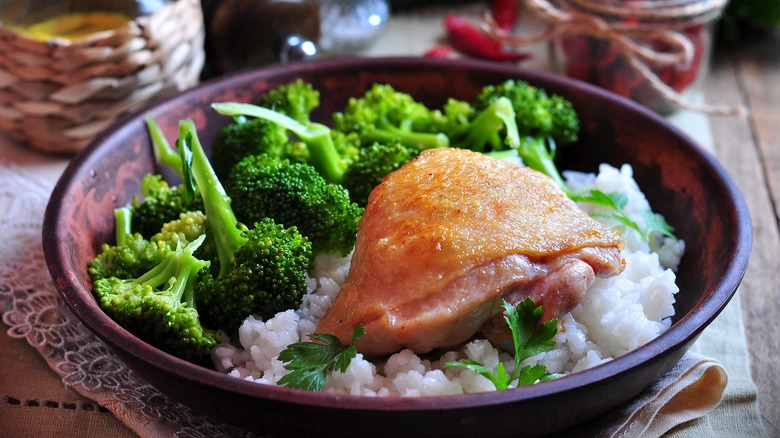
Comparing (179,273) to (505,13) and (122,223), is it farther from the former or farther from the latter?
(505,13)

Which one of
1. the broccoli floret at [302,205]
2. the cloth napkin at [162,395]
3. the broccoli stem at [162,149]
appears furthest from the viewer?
the broccoli stem at [162,149]

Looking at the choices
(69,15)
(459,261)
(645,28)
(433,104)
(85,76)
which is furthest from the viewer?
(645,28)

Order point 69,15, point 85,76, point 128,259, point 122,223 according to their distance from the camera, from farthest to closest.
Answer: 1. point 69,15
2. point 85,76
3. point 122,223
4. point 128,259

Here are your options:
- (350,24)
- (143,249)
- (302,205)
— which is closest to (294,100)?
(302,205)

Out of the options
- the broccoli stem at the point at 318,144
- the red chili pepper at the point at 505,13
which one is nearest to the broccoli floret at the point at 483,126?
the broccoli stem at the point at 318,144

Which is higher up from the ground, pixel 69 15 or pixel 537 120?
pixel 69 15

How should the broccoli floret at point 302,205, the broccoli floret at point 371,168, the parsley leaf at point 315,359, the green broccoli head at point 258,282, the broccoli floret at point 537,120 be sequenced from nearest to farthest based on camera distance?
1. the parsley leaf at point 315,359
2. the green broccoli head at point 258,282
3. the broccoli floret at point 302,205
4. the broccoli floret at point 371,168
5. the broccoli floret at point 537,120

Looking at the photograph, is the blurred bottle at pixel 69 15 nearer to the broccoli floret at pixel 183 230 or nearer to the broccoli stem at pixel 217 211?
the broccoli stem at pixel 217 211

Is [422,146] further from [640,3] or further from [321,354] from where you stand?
[640,3]
